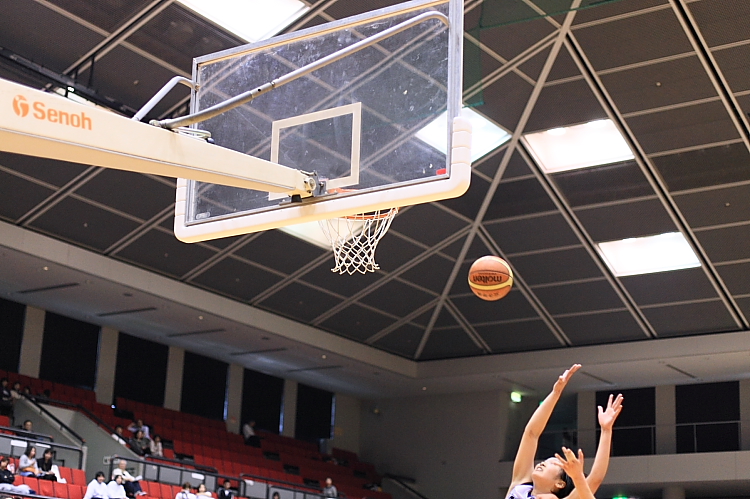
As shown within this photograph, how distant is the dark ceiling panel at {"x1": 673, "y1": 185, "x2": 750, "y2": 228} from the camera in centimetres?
1905

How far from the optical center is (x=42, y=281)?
21406mm

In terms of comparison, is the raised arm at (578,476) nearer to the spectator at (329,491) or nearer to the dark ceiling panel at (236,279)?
the dark ceiling panel at (236,279)

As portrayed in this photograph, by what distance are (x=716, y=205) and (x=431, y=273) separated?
657 cm

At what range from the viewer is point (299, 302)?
23.6 meters

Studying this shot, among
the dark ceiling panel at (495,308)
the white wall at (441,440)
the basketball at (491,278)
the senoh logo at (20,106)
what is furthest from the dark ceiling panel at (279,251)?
the senoh logo at (20,106)

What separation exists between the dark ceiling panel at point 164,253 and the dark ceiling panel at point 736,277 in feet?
35.0

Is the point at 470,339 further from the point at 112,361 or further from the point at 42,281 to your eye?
the point at 42,281

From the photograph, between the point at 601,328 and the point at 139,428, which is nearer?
the point at 139,428

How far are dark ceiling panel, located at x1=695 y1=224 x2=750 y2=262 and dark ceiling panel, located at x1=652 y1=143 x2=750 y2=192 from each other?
1525mm

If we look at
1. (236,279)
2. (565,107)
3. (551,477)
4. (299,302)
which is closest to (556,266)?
(565,107)

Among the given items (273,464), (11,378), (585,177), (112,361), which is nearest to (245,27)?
(585,177)

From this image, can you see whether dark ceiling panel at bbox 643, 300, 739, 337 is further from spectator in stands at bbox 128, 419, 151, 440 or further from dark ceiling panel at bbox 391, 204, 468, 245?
spectator in stands at bbox 128, 419, 151, 440

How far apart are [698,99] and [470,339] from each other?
10.8 m

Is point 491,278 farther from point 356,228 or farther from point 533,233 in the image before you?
point 533,233
